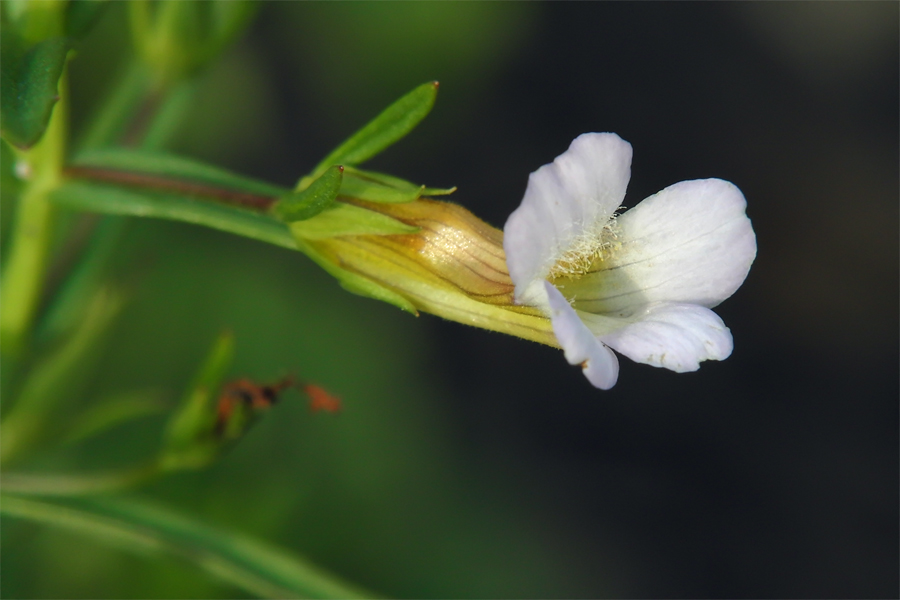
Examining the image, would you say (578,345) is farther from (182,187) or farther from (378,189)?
(182,187)

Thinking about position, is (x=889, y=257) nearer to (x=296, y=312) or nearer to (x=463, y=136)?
(x=463, y=136)

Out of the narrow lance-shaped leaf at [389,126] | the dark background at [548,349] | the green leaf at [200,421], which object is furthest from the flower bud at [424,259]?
the dark background at [548,349]

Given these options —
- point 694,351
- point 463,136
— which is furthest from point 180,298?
point 694,351

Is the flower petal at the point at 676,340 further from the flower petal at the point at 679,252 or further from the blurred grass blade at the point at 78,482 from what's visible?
the blurred grass blade at the point at 78,482

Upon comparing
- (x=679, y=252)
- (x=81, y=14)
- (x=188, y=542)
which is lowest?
(x=188, y=542)

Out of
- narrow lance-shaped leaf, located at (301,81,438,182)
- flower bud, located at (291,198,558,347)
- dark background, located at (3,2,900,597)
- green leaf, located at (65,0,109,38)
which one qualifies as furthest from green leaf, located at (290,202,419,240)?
dark background, located at (3,2,900,597)

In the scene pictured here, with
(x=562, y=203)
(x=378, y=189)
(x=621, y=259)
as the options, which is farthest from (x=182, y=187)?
(x=621, y=259)
